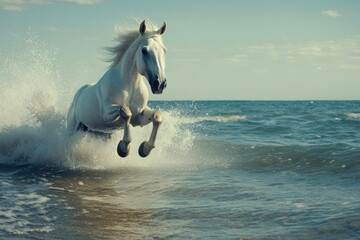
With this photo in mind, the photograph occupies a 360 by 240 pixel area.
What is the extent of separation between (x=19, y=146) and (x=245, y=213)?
7580 millimetres

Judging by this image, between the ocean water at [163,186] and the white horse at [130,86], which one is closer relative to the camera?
the ocean water at [163,186]

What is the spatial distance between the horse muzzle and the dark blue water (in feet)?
4.91

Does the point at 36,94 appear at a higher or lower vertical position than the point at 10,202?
higher

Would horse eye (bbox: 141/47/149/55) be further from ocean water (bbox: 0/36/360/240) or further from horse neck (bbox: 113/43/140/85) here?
ocean water (bbox: 0/36/360/240)

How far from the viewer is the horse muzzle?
6027 mm

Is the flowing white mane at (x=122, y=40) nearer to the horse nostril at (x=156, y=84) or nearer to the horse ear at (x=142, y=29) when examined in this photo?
the horse ear at (x=142, y=29)

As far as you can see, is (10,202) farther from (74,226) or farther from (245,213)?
(245,213)

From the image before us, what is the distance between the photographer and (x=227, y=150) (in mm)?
13156

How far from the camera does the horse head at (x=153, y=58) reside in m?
6.05

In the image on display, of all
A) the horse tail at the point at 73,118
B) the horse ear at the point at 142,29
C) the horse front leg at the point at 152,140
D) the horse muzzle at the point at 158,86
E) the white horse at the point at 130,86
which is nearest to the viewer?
the horse muzzle at the point at 158,86

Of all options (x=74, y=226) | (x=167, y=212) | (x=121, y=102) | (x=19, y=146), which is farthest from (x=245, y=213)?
(x=19, y=146)

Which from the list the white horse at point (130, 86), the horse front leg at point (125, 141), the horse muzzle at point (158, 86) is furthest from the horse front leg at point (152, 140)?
the horse muzzle at point (158, 86)

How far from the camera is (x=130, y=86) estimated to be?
23.9 feet

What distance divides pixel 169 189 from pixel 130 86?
1718 millimetres
